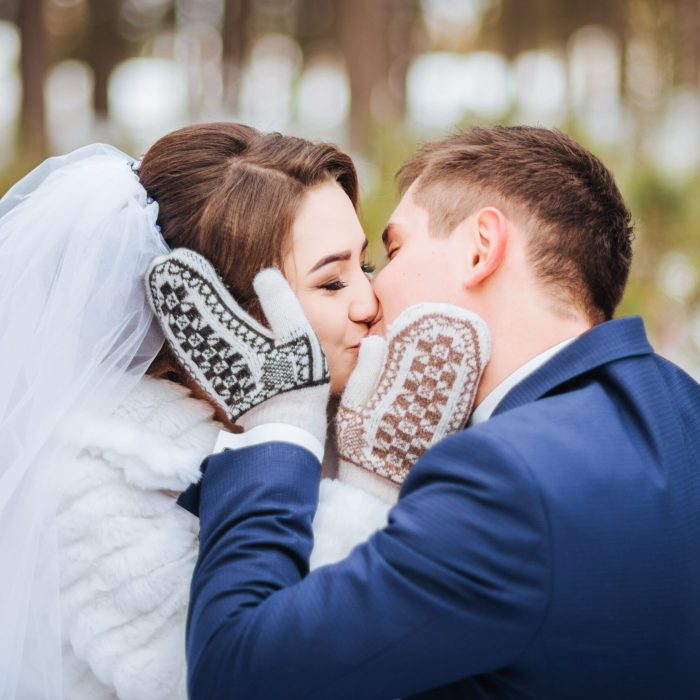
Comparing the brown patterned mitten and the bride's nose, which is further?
the bride's nose

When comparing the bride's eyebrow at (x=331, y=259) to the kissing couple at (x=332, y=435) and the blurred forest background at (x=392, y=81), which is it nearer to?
the kissing couple at (x=332, y=435)

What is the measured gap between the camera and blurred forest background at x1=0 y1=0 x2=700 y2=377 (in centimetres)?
656

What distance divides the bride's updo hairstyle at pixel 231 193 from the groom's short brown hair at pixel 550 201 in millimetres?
379

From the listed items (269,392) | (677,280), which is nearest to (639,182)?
(677,280)

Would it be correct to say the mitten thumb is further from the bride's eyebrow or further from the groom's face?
the bride's eyebrow

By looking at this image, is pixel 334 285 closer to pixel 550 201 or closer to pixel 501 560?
pixel 550 201

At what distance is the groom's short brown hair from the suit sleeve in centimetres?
78

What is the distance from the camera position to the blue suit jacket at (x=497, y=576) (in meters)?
1.71

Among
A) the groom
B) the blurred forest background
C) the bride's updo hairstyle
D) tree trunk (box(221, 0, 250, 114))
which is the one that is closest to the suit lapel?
the groom

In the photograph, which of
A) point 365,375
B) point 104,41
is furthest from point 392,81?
point 365,375

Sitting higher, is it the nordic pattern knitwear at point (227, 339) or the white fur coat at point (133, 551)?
the nordic pattern knitwear at point (227, 339)

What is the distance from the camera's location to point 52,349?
2352 millimetres

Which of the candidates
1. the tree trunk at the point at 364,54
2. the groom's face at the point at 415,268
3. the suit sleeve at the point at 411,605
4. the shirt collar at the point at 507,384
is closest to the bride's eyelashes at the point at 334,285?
the groom's face at the point at 415,268

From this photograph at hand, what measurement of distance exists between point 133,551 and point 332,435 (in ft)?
2.70
